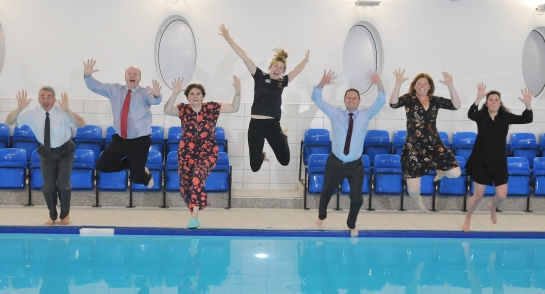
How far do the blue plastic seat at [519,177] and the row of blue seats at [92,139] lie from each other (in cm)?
439

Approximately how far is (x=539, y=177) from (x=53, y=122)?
266 inches

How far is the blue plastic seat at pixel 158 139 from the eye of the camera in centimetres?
831

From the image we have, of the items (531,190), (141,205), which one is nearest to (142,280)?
(141,205)

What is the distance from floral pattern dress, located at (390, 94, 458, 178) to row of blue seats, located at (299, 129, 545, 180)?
2.19 m

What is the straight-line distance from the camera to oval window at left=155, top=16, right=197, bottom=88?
30.2 feet

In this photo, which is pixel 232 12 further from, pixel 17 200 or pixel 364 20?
pixel 17 200

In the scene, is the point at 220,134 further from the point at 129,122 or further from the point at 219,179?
the point at 129,122

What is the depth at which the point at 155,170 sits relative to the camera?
752 centimetres

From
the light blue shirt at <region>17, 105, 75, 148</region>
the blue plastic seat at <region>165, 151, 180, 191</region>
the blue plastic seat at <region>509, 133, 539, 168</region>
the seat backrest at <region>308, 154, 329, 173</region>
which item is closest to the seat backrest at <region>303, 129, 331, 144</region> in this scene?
the seat backrest at <region>308, 154, 329, 173</region>

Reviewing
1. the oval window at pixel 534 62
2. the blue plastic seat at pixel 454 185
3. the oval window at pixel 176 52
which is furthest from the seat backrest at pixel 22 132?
the oval window at pixel 534 62

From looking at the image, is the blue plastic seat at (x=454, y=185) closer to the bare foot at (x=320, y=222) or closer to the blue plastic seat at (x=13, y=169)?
the bare foot at (x=320, y=222)

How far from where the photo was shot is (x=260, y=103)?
20.2 ft

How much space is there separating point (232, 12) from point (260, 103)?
129 inches

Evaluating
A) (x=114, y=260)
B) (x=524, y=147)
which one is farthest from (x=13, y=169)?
(x=524, y=147)
